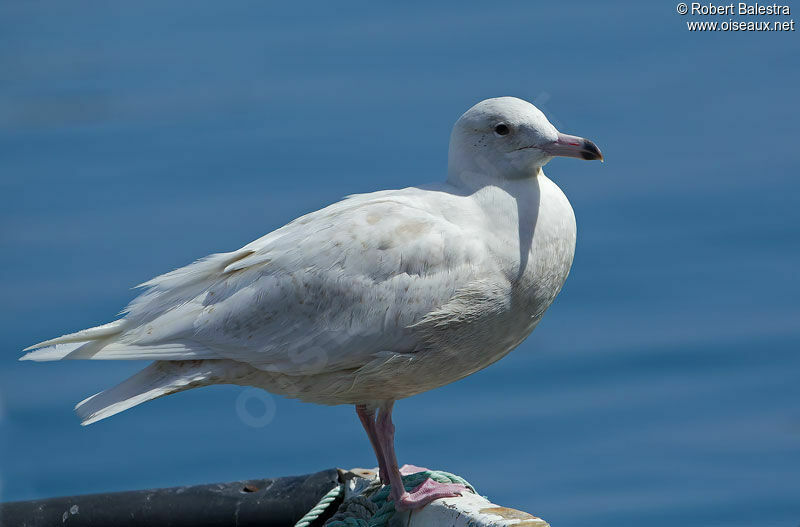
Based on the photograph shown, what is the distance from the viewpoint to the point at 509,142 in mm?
4789

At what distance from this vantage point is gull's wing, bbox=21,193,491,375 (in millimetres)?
4574

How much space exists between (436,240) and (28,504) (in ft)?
5.92

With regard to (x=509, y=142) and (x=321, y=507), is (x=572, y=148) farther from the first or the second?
(x=321, y=507)

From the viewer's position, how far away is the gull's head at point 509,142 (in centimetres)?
475

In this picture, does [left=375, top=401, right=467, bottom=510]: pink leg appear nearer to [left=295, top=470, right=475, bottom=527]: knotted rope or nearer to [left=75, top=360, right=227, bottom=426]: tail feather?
[left=295, top=470, right=475, bottom=527]: knotted rope

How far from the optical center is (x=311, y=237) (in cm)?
473

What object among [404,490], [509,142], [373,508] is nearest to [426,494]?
[404,490]

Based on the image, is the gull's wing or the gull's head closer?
the gull's wing

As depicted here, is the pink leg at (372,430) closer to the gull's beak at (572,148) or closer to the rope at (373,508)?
the rope at (373,508)

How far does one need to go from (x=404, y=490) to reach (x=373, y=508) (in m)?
0.15

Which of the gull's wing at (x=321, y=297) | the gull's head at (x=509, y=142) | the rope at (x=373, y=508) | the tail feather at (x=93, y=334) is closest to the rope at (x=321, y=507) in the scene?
the rope at (x=373, y=508)

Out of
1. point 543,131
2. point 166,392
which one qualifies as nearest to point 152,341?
point 166,392

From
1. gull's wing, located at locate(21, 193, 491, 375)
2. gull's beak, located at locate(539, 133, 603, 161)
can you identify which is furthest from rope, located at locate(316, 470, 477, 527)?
gull's beak, located at locate(539, 133, 603, 161)

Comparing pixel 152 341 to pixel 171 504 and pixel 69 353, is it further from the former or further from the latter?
pixel 171 504
